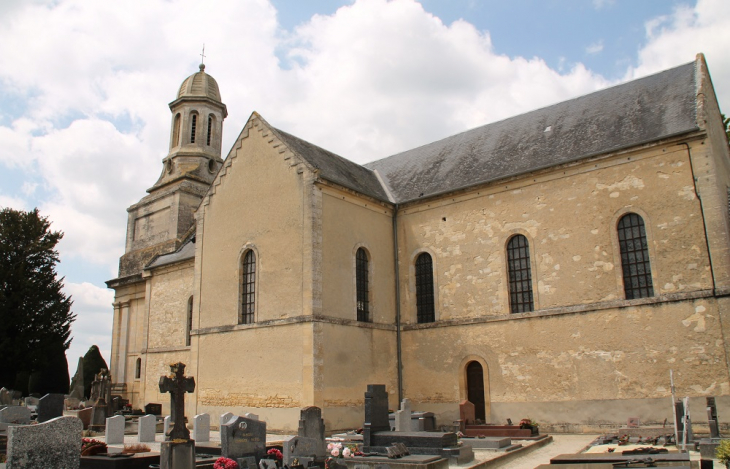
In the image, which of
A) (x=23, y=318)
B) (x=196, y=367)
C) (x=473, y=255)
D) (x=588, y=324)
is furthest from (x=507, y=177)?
(x=23, y=318)

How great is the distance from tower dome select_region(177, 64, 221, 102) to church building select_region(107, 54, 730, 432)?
594 inches

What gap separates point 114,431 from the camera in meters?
16.8

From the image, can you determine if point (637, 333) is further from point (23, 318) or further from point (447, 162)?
point (23, 318)

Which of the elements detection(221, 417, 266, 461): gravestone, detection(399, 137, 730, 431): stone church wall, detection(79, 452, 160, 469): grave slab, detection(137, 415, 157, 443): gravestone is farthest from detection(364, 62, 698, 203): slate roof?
detection(79, 452, 160, 469): grave slab

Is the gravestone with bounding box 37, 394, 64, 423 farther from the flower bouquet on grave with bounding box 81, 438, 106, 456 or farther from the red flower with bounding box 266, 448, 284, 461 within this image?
Answer: the red flower with bounding box 266, 448, 284, 461

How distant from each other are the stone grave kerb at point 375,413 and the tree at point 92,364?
97.2 feet

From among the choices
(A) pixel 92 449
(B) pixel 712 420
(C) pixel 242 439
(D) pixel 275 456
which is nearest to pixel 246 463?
(C) pixel 242 439

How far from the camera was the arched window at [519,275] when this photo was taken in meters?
18.8

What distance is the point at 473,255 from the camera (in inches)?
790

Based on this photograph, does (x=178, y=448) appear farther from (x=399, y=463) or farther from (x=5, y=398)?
(x=5, y=398)

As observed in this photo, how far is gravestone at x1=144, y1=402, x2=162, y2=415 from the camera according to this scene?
25906 millimetres

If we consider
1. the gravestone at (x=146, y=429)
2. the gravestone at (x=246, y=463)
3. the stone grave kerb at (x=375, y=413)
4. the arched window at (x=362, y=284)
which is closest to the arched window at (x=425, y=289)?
the arched window at (x=362, y=284)

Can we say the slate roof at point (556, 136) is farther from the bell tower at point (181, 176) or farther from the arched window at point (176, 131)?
the arched window at point (176, 131)

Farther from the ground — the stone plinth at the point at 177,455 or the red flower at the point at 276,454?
the stone plinth at the point at 177,455
